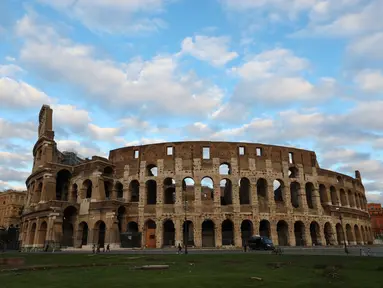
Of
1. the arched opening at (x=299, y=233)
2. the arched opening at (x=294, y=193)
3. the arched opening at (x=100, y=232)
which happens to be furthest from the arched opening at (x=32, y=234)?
the arched opening at (x=294, y=193)

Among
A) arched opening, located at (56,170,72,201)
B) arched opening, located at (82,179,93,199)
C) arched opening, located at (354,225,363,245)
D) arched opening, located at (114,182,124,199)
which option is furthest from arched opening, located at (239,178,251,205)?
arched opening, located at (56,170,72,201)

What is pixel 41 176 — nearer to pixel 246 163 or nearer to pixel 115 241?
pixel 115 241

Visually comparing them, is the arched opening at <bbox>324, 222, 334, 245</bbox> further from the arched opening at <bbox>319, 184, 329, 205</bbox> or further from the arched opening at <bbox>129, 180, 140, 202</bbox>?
the arched opening at <bbox>129, 180, 140, 202</bbox>

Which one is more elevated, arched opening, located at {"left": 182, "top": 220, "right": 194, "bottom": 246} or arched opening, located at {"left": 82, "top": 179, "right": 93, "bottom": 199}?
arched opening, located at {"left": 82, "top": 179, "right": 93, "bottom": 199}

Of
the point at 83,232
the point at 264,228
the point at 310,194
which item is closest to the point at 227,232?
the point at 264,228

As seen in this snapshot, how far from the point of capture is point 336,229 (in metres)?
49.8

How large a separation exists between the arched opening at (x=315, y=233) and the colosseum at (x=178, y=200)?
14 cm

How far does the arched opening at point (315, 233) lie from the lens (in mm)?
46284

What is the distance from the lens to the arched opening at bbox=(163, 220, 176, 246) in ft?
144

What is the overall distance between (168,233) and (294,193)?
1940cm

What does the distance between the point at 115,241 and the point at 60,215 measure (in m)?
8.02

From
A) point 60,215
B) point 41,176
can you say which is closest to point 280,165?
point 60,215

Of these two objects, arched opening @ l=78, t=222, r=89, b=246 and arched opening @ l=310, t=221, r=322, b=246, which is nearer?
arched opening @ l=78, t=222, r=89, b=246

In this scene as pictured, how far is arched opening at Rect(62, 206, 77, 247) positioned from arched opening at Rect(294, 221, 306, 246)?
3056 centimetres
